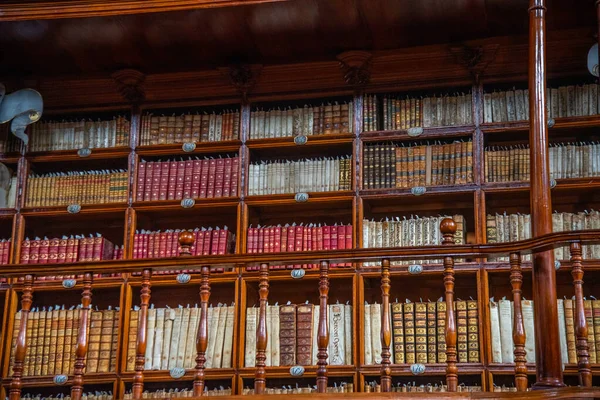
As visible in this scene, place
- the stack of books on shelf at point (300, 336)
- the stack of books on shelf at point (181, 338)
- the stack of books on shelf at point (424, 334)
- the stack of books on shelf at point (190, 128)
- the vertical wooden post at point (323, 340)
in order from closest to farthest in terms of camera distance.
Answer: the vertical wooden post at point (323, 340) → the stack of books on shelf at point (424, 334) → the stack of books on shelf at point (300, 336) → the stack of books on shelf at point (181, 338) → the stack of books on shelf at point (190, 128)

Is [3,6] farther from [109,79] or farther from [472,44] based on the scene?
[472,44]

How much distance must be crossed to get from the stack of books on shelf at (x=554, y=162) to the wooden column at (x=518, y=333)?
112 cm

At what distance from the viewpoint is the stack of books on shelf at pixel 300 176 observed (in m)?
5.38

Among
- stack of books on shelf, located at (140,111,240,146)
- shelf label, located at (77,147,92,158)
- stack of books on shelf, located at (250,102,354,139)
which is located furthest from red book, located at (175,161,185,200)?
shelf label, located at (77,147,92,158)

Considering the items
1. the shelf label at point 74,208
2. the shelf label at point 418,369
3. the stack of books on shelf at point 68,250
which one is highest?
the shelf label at point 74,208

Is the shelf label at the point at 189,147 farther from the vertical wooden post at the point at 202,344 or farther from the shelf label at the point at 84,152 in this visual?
the vertical wooden post at the point at 202,344

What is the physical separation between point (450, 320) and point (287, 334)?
1.25 m

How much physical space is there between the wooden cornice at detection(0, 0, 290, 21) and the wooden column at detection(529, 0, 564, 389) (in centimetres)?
137

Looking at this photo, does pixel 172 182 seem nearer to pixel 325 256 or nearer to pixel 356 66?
pixel 356 66

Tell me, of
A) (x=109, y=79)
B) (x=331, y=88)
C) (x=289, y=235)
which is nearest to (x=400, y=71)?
(x=331, y=88)

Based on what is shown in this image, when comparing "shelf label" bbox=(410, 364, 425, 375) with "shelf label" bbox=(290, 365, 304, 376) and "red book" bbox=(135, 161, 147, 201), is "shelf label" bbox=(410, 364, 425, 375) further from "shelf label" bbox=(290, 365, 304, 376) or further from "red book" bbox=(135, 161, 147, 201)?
"red book" bbox=(135, 161, 147, 201)

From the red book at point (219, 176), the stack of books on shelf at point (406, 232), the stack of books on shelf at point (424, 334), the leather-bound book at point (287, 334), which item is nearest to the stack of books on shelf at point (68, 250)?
the red book at point (219, 176)

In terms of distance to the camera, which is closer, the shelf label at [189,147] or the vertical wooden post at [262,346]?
the vertical wooden post at [262,346]

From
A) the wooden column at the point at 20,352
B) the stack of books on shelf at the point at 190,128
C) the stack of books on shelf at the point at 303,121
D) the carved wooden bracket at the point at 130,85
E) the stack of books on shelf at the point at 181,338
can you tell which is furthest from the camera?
the carved wooden bracket at the point at 130,85
